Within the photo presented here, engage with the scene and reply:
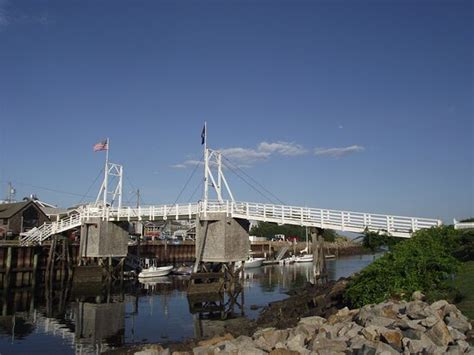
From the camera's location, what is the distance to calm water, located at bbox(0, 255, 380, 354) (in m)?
24.5

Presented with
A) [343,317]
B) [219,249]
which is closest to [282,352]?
[343,317]

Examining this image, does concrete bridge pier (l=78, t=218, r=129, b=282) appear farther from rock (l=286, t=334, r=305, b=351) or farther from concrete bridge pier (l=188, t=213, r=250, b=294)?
rock (l=286, t=334, r=305, b=351)

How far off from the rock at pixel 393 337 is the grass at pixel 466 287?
126 inches

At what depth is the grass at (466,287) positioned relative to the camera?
14750mm

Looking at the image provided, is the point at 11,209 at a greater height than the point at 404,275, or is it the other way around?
the point at 11,209

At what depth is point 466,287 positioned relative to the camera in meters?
17.0

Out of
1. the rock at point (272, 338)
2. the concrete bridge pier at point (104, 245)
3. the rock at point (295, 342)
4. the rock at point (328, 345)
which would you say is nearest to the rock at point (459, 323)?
the rock at point (328, 345)

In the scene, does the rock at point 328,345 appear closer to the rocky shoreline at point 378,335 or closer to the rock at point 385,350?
the rocky shoreline at point 378,335

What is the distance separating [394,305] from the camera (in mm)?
15289

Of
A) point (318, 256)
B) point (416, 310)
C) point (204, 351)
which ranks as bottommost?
point (204, 351)

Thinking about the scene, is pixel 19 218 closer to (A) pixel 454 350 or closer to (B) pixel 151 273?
(B) pixel 151 273

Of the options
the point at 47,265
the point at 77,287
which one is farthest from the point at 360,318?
the point at 47,265

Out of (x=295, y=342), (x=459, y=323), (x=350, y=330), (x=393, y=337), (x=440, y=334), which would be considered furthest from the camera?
(x=295, y=342)

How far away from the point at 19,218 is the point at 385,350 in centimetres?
5955
